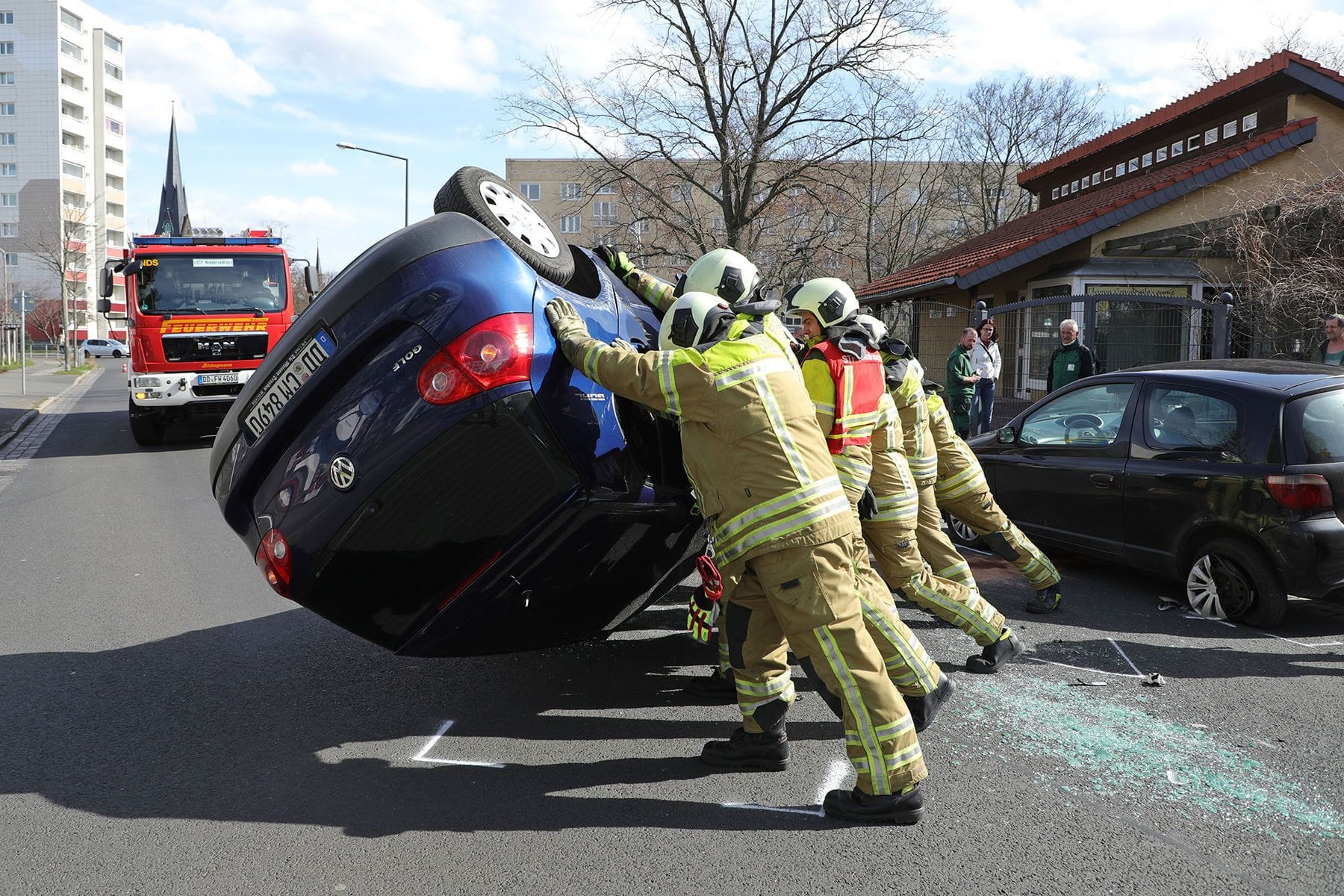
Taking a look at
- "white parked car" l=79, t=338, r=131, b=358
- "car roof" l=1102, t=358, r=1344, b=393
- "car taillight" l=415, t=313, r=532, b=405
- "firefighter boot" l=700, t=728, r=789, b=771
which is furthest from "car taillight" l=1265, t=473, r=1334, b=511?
"white parked car" l=79, t=338, r=131, b=358

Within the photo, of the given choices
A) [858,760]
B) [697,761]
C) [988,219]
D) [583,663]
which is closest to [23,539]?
[583,663]

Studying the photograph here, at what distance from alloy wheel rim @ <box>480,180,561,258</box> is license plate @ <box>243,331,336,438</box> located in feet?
2.78

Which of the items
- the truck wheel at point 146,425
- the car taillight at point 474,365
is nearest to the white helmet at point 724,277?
the car taillight at point 474,365

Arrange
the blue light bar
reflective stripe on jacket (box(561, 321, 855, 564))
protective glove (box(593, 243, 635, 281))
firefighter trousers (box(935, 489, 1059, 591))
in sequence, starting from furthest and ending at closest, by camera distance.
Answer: the blue light bar < firefighter trousers (box(935, 489, 1059, 591)) < protective glove (box(593, 243, 635, 281)) < reflective stripe on jacket (box(561, 321, 855, 564))

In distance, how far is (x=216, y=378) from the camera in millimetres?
13641

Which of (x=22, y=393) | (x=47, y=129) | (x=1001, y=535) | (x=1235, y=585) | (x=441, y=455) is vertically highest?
(x=47, y=129)

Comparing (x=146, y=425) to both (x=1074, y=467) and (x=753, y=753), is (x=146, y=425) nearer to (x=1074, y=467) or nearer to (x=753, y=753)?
(x=1074, y=467)

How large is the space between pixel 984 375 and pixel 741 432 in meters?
9.25

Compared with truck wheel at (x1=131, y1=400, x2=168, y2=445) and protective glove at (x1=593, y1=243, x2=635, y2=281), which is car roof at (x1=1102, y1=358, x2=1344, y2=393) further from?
truck wheel at (x1=131, y1=400, x2=168, y2=445)

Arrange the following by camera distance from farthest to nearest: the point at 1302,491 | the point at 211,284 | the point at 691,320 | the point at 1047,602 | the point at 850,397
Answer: the point at 211,284
the point at 1047,602
the point at 1302,491
the point at 850,397
the point at 691,320

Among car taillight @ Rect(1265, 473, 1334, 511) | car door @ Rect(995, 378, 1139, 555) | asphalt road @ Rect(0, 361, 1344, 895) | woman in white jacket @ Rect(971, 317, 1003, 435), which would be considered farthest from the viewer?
woman in white jacket @ Rect(971, 317, 1003, 435)

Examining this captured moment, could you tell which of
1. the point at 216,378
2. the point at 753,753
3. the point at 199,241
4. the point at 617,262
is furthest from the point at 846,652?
the point at 199,241

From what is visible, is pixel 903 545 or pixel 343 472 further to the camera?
pixel 903 545

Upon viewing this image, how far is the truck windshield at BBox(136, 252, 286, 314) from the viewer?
13.6 meters
